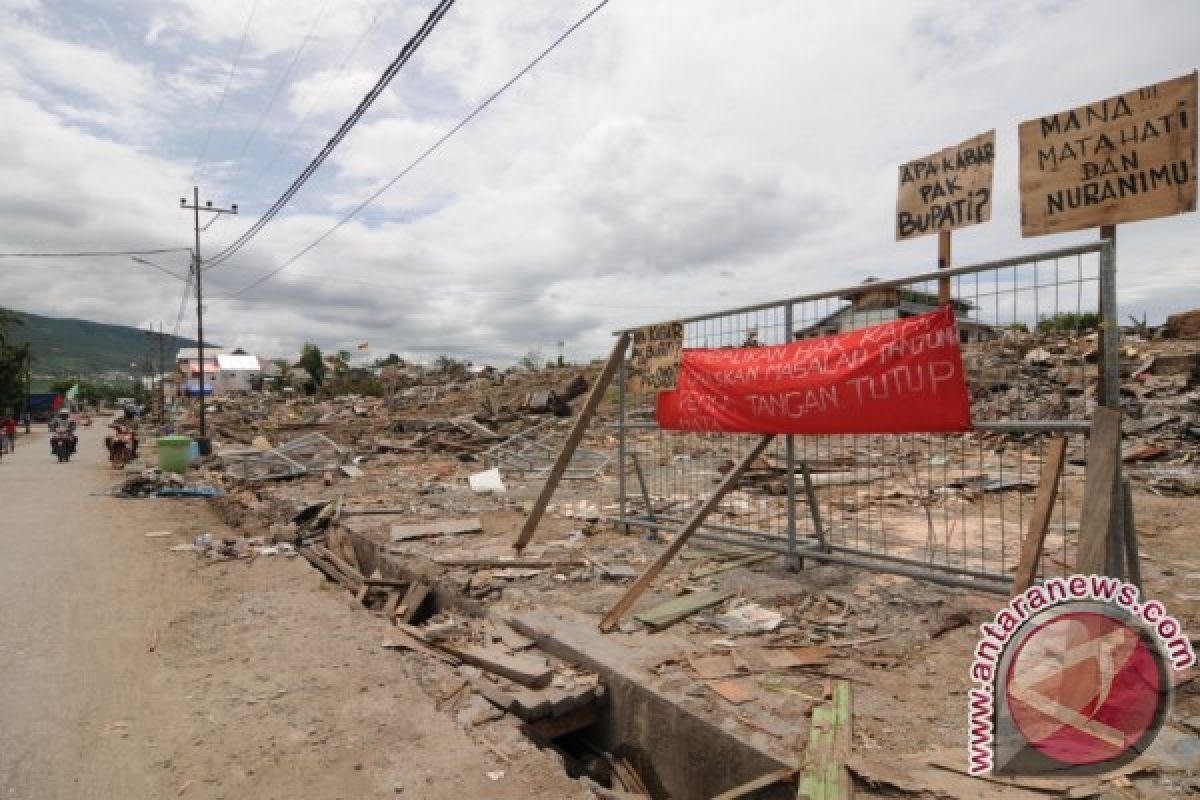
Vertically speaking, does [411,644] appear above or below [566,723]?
above

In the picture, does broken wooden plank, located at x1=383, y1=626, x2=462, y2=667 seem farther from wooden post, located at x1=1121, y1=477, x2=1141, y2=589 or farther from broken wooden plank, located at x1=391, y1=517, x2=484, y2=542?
wooden post, located at x1=1121, y1=477, x2=1141, y2=589

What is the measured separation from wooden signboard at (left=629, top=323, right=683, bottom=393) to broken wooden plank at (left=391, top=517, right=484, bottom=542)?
9.49 ft

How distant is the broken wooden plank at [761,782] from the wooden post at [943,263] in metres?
3.35

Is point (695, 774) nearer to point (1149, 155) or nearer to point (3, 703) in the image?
point (1149, 155)

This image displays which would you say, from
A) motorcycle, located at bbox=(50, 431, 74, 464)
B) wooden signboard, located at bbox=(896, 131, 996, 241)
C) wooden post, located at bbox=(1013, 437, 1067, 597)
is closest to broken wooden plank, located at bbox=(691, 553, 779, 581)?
wooden post, located at bbox=(1013, 437, 1067, 597)

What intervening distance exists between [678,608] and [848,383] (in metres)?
2.15

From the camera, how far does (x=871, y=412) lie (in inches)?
186

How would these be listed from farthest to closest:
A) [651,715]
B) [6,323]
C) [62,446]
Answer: [6,323], [62,446], [651,715]

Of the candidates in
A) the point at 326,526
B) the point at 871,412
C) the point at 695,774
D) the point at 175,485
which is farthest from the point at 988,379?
the point at 175,485

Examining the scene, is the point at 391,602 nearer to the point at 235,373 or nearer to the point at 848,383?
the point at 848,383

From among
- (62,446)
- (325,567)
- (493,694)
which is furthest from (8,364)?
(493,694)

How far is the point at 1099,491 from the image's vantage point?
3422mm

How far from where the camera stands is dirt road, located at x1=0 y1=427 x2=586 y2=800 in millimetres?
3227

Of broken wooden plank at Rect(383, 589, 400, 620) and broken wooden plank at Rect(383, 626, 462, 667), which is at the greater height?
broken wooden plank at Rect(383, 626, 462, 667)
